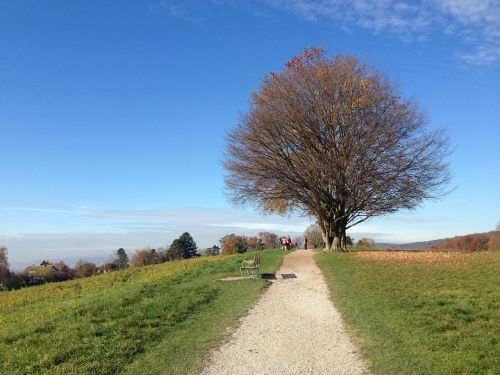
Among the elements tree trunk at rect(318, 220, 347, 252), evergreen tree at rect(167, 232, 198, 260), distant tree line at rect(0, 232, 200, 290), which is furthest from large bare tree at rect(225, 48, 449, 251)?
evergreen tree at rect(167, 232, 198, 260)

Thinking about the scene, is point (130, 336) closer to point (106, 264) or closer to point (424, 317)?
point (424, 317)

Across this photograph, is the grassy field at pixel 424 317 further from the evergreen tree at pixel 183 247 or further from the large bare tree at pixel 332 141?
the evergreen tree at pixel 183 247

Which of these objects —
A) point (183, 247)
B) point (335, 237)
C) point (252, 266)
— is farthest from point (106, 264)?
point (252, 266)

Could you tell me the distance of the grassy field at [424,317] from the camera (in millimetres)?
7234

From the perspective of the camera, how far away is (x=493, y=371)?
259 inches

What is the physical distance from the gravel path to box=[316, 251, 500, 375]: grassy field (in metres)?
0.39

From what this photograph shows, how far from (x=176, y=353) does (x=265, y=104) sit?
24.3 m

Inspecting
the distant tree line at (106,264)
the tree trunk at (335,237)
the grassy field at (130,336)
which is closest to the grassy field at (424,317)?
the grassy field at (130,336)

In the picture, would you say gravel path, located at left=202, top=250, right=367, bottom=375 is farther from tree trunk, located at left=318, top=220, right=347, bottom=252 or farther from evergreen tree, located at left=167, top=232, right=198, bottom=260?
evergreen tree, located at left=167, top=232, right=198, bottom=260

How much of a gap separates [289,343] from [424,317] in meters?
3.13

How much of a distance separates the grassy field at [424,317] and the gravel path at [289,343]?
1.27 feet

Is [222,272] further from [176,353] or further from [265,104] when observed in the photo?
[176,353]

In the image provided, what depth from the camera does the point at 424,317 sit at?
1006 cm

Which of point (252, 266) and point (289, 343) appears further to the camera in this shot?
point (252, 266)
